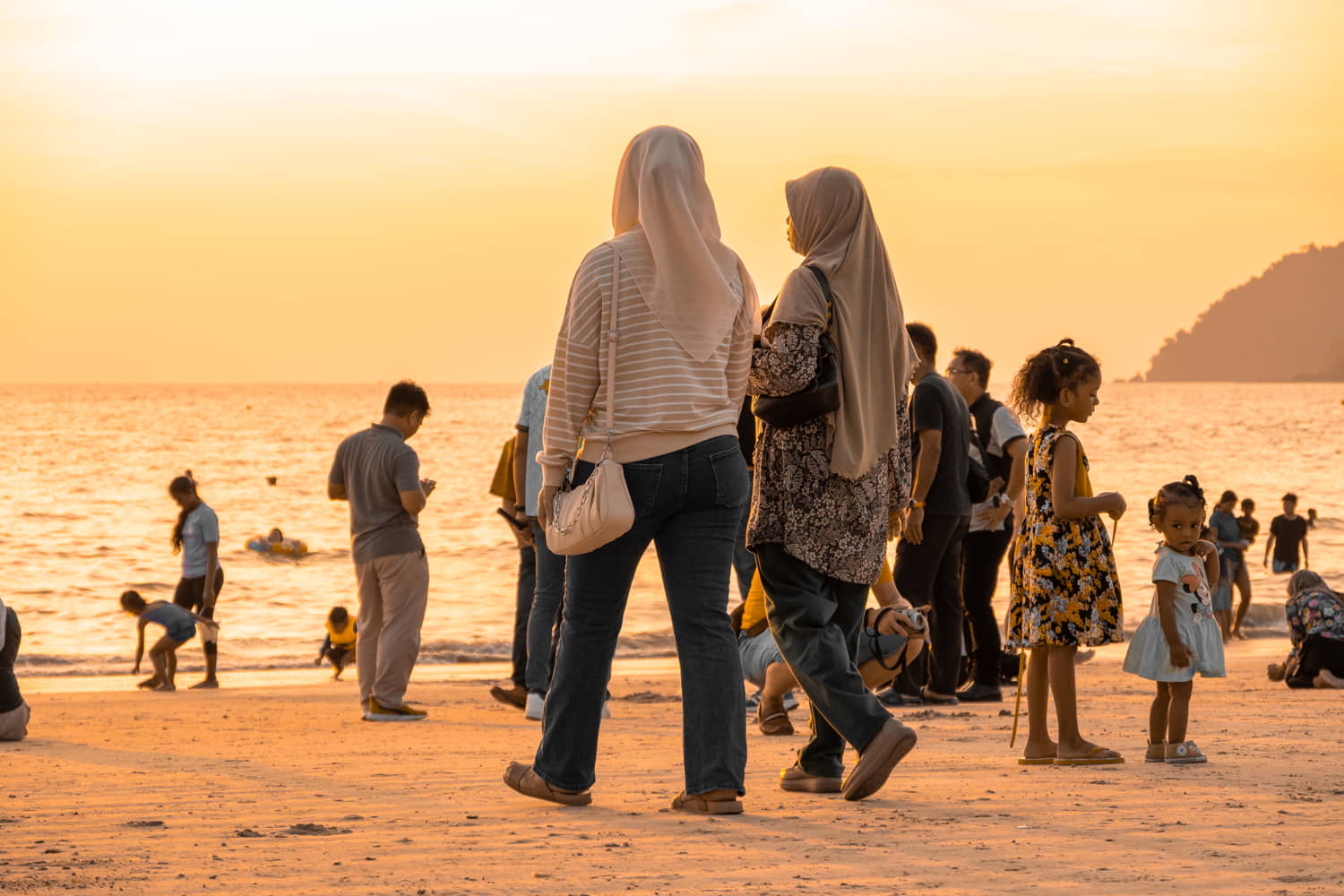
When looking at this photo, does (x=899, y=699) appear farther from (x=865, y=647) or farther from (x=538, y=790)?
(x=538, y=790)

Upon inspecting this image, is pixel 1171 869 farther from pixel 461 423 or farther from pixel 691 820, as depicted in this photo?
pixel 461 423

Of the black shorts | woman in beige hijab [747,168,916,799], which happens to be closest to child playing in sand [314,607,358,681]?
the black shorts

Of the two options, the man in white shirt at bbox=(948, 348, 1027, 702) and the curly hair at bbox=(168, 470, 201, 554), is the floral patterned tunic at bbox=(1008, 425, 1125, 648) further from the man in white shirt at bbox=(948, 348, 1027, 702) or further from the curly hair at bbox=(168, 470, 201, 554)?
the curly hair at bbox=(168, 470, 201, 554)

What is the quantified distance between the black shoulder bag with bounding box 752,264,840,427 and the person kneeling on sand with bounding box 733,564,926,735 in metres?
0.89

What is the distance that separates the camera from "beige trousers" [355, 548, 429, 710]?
743 cm

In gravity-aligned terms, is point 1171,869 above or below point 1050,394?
below

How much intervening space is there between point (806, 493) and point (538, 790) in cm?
119

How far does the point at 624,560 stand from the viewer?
4.18 metres

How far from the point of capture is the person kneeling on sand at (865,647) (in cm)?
531

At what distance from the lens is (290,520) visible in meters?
36.0

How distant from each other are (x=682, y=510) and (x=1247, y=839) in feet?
5.66

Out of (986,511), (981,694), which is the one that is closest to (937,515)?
(986,511)

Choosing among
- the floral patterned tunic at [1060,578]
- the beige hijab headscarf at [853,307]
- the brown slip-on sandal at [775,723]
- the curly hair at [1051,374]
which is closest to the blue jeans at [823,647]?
the beige hijab headscarf at [853,307]

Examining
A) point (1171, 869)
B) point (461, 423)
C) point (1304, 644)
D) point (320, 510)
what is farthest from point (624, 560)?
point (461, 423)
